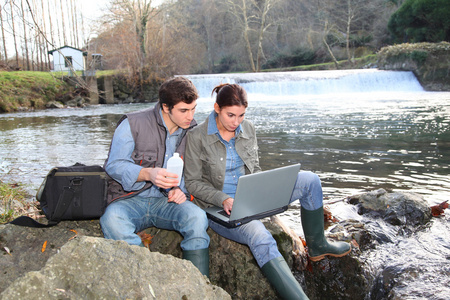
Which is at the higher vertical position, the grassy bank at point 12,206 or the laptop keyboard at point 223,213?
the laptop keyboard at point 223,213

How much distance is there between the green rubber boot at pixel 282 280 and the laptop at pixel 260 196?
0.36 meters

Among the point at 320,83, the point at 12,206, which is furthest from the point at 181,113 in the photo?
the point at 320,83

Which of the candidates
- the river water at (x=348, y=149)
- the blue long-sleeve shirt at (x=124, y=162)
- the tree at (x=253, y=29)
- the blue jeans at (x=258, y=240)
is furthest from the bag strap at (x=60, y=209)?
the tree at (x=253, y=29)

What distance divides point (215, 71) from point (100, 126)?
1440 inches

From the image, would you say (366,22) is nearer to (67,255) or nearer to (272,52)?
(272,52)

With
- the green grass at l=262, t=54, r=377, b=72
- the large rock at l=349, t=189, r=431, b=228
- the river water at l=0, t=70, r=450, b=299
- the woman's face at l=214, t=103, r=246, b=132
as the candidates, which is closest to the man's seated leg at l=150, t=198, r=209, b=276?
the woman's face at l=214, t=103, r=246, b=132

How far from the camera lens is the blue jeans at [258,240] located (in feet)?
9.02

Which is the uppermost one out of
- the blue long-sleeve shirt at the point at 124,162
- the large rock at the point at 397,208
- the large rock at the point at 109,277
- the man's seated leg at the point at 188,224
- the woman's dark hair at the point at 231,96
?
the woman's dark hair at the point at 231,96

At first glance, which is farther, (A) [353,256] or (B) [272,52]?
(B) [272,52]

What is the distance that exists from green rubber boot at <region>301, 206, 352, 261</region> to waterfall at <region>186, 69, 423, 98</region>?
815 inches

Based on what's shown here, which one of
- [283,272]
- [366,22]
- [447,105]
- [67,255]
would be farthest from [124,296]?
[366,22]

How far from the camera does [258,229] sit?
285cm

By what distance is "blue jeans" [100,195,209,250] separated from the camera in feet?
8.86

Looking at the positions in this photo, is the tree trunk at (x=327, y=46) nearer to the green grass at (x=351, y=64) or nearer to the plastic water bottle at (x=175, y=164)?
the green grass at (x=351, y=64)
